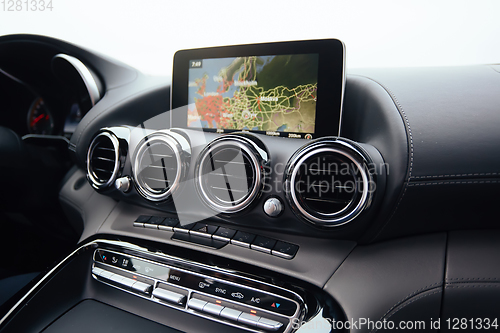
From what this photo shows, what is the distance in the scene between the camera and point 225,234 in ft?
3.19

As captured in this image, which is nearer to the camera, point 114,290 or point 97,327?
point 97,327

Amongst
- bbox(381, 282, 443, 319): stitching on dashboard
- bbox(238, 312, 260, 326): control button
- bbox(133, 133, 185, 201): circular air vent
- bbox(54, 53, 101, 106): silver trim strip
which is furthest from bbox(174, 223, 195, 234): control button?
bbox(54, 53, 101, 106): silver trim strip

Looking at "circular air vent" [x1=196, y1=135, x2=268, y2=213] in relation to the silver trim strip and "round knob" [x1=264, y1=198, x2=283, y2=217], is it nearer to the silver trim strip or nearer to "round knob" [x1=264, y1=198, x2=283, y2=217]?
"round knob" [x1=264, y1=198, x2=283, y2=217]

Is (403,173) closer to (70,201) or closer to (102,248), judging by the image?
(102,248)

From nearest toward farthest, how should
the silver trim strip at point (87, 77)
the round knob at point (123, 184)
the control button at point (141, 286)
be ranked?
the control button at point (141, 286)
the round knob at point (123, 184)
the silver trim strip at point (87, 77)

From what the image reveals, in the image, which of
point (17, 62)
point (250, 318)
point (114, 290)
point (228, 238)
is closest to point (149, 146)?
point (228, 238)

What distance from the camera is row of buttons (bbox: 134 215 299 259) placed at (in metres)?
0.89

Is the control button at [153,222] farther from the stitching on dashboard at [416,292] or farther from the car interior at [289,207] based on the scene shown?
the stitching on dashboard at [416,292]

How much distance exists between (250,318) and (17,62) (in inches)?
69.5

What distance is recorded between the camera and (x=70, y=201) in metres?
1.46

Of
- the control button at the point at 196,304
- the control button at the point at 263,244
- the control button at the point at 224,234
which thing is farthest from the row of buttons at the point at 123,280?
the control button at the point at 263,244

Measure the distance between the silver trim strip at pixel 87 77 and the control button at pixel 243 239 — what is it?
101 cm

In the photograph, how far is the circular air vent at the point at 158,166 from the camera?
0.99 metres

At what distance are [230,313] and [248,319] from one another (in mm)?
55
